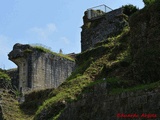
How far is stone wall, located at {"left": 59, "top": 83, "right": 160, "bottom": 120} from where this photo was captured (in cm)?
1177

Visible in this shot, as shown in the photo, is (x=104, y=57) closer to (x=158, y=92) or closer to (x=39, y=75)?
(x=158, y=92)

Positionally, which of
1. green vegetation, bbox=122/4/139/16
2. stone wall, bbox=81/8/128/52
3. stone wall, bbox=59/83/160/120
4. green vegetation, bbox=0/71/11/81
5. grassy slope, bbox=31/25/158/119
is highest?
green vegetation, bbox=122/4/139/16

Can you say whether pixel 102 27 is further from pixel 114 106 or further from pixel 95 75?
pixel 114 106

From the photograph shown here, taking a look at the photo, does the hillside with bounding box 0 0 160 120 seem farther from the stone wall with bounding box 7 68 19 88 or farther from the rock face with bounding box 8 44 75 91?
the stone wall with bounding box 7 68 19 88

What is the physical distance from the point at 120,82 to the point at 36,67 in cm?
1761

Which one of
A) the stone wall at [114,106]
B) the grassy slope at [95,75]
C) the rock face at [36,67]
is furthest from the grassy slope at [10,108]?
the stone wall at [114,106]

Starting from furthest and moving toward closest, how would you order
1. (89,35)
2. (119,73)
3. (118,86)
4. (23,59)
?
(23,59), (89,35), (119,73), (118,86)

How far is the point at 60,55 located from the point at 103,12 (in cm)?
695

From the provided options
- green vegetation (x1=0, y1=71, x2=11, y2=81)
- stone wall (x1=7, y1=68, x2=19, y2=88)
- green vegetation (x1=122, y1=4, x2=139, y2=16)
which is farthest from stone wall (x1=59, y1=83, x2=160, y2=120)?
stone wall (x1=7, y1=68, x2=19, y2=88)

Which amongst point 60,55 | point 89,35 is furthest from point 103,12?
point 60,55

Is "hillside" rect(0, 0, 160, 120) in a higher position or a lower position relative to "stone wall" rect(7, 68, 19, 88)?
lower

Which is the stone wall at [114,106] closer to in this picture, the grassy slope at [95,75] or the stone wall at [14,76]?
the grassy slope at [95,75]

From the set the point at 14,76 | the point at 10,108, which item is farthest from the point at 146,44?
the point at 14,76

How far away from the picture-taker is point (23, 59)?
31.2 metres
